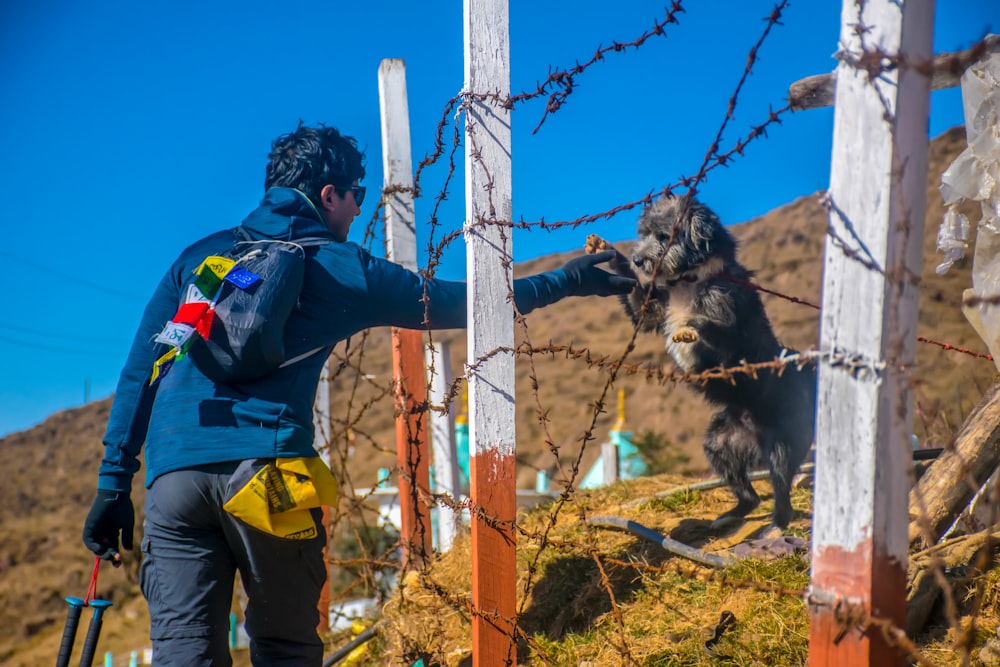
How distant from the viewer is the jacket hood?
3.09 meters

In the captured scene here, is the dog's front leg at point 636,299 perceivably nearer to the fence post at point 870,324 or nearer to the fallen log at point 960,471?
the fallen log at point 960,471

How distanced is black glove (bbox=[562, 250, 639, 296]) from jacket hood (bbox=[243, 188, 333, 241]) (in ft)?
3.40

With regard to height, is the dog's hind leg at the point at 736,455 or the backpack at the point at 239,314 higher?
the backpack at the point at 239,314

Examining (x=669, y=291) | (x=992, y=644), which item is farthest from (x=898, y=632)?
(x=669, y=291)

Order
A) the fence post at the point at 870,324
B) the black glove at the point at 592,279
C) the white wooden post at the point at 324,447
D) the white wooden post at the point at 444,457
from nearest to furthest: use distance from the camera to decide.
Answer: the fence post at the point at 870,324 < the black glove at the point at 592,279 < the white wooden post at the point at 324,447 < the white wooden post at the point at 444,457

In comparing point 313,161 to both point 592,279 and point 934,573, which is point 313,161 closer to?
point 592,279

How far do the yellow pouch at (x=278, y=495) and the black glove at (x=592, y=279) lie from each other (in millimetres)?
1335

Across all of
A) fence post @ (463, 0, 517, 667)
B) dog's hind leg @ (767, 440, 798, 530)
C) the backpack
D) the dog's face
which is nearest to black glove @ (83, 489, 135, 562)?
the backpack

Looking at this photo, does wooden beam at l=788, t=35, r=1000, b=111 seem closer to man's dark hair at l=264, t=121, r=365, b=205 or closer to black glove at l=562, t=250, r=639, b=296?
black glove at l=562, t=250, r=639, b=296

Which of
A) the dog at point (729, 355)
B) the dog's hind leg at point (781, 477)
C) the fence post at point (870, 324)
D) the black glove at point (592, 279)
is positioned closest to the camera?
the fence post at point (870, 324)

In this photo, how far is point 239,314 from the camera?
279 centimetres

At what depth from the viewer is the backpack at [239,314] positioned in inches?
110

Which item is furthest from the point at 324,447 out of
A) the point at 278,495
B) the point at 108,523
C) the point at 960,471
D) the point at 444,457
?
the point at 960,471

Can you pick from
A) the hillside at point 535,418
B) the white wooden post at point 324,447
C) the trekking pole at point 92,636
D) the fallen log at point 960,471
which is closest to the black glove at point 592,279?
the fallen log at point 960,471
